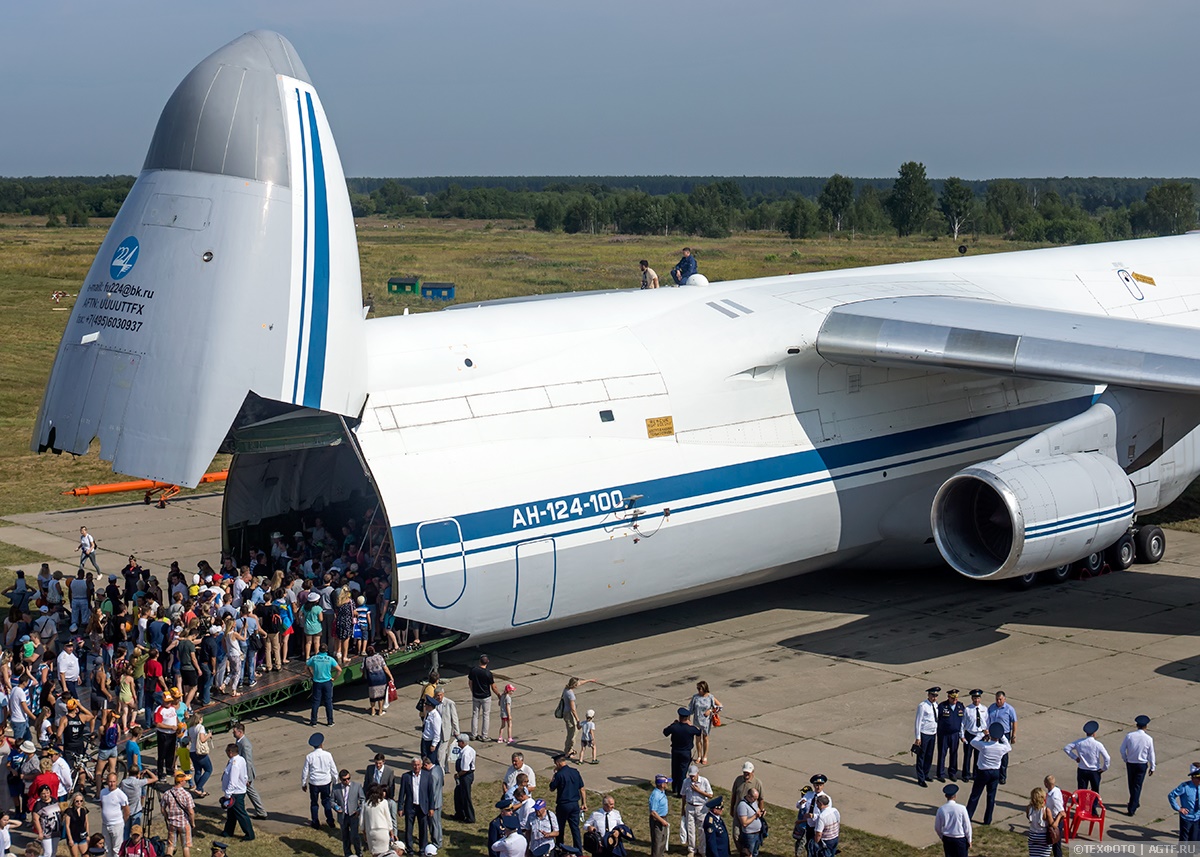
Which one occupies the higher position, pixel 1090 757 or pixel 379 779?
pixel 1090 757

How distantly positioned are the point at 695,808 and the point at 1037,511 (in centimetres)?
681

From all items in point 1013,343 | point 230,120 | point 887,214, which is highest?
point 887,214

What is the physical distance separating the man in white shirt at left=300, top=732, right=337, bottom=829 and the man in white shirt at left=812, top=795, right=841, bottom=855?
15.1 ft

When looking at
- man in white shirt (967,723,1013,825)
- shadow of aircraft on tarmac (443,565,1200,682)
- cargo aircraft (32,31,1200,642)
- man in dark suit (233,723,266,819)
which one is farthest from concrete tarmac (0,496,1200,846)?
cargo aircraft (32,31,1200,642)

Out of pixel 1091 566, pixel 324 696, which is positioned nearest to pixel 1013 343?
pixel 1091 566

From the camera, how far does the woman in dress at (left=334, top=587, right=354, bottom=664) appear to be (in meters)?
16.9

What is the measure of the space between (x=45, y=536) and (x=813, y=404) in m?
14.6

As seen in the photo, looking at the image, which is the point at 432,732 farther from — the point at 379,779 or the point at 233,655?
the point at 233,655

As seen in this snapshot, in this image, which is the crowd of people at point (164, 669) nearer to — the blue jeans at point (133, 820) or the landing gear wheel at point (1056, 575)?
the blue jeans at point (133, 820)

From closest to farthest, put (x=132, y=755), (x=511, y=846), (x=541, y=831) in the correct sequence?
(x=511, y=846) < (x=541, y=831) < (x=132, y=755)

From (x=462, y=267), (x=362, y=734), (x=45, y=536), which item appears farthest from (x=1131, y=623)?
(x=462, y=267)

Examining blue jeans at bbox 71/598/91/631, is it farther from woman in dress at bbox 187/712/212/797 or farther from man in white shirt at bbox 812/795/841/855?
man in white shirt at bbox 812/795/841/855

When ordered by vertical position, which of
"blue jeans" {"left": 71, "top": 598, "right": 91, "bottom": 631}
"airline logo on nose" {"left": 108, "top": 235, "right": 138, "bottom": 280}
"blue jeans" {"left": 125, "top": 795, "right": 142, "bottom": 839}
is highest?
"airline logo on nose" {"left": 108, "top": 235, "right": 138, "bottom": 280}

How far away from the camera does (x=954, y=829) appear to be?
12.2 metres
